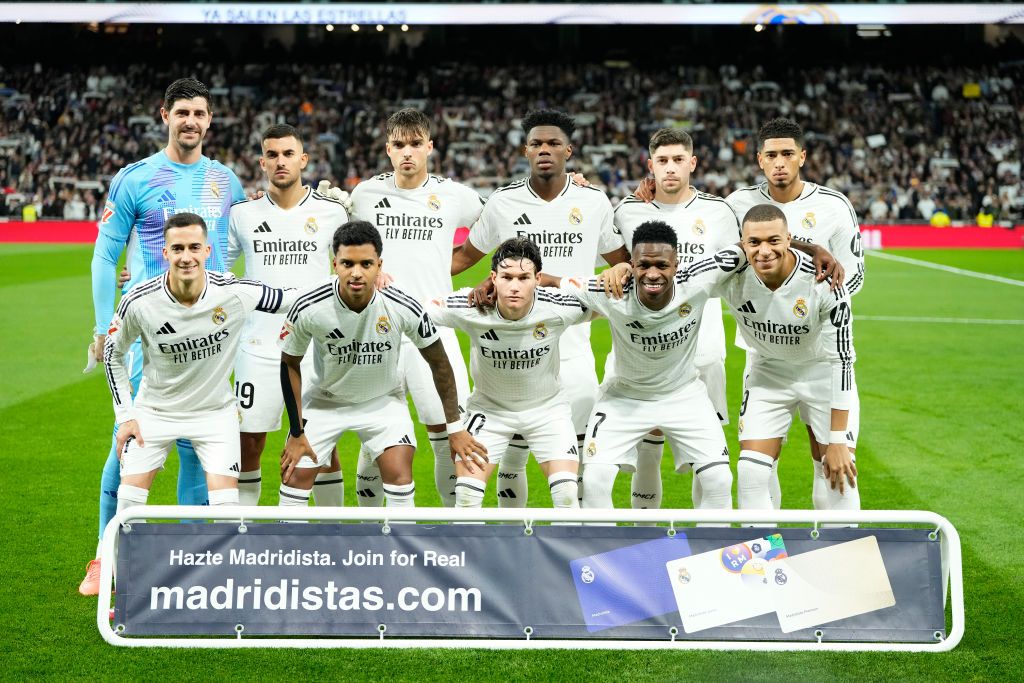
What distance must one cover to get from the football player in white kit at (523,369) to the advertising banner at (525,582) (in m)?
0.85

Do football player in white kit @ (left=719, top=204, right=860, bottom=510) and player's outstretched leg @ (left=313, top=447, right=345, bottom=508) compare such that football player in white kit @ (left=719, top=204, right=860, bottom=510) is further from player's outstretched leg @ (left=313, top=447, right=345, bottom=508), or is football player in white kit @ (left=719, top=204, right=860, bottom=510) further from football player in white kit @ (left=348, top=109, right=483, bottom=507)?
player's outstretched leg @ (left=313, top=447, right=345, bottom=508)

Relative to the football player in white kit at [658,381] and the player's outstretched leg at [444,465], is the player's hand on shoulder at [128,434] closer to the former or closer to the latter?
the player's outstretched leg at [444,465]

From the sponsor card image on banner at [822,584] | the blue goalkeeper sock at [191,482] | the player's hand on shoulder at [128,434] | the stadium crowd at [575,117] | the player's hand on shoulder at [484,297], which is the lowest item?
the sponsor card image on banner at [822,584]

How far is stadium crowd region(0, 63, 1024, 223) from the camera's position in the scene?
34750 millimetres

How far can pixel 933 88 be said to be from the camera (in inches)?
1548

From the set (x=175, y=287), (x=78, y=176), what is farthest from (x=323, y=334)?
(x=78, y=176)

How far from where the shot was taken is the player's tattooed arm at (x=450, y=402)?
18.3 feet

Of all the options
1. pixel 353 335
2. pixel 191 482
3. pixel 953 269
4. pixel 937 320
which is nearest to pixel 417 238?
pixel 353 335

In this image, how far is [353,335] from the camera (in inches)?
219

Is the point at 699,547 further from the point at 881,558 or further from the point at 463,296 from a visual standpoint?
the point at 463,296

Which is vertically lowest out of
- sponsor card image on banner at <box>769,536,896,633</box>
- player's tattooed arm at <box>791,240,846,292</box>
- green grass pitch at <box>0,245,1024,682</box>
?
green grass pitch at <box>0,245,1024,682</box>

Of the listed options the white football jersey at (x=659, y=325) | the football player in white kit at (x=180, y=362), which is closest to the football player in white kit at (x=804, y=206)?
the white football jersey at (x=659, y=325)

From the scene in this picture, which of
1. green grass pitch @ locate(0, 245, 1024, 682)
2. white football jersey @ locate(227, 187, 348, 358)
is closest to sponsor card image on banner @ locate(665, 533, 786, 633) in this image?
green grass pitch @ locate(0, 245, 1024, 682)

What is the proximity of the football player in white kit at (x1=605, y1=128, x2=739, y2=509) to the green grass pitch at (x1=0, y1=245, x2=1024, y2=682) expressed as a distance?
0.90 m
